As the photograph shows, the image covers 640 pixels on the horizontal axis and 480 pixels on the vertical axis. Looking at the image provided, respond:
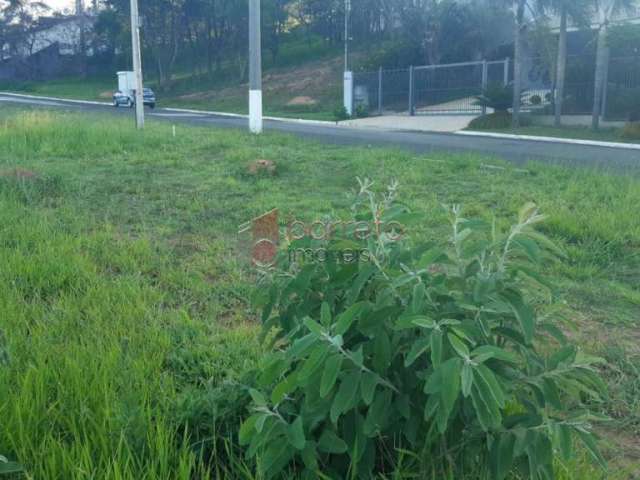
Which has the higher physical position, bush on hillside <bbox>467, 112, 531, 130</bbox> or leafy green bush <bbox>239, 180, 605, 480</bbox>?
leafy green bush <bbox>239, 180, 605, 480</bbox>

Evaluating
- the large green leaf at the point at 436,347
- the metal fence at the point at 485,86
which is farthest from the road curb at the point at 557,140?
the large green leaf at the point at 436,347

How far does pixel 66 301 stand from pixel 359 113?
3003cm

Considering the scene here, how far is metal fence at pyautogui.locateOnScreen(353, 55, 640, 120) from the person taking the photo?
22.9m

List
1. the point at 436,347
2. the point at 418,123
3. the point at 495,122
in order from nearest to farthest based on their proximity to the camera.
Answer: the point at 436,347 → the point at 495,122 → the point at 418,123

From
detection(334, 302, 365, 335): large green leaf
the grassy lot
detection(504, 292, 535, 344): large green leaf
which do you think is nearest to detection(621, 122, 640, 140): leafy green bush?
the grassy lot

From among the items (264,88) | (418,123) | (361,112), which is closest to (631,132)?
(418,123)

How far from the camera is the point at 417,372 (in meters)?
1.97

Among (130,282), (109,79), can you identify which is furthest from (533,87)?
(109,79)

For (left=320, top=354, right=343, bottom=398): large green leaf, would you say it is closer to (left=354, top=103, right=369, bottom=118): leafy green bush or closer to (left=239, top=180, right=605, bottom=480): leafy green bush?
(left=239, top=180, right=605, bottom=480): leafy green bush

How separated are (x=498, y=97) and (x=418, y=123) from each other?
3.35 m

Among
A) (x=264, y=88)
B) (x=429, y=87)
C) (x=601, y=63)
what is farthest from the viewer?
(x=264, y=88)

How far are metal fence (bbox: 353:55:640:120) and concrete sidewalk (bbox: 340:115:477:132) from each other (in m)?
0.90

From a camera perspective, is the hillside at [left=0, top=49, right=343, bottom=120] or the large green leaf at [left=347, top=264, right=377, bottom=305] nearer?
the large green leaf at [left=347, top=264, right=377, bottom=305]

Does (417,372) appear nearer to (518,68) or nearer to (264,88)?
(518,68)
